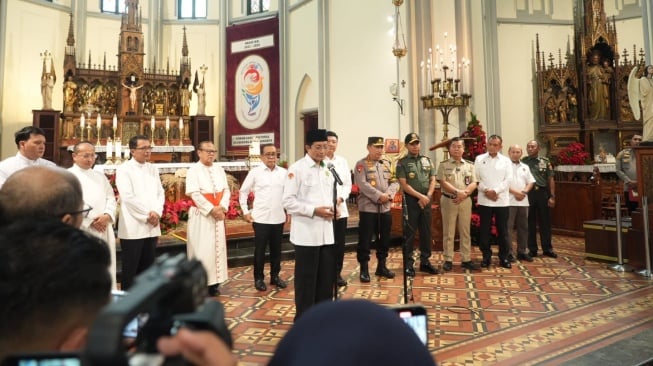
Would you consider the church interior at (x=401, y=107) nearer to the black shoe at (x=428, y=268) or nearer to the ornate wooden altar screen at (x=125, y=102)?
the ornate wooden altar screen at (x=125, y=102)

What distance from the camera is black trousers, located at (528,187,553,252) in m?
5.70

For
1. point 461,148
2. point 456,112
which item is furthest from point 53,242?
point 456,112

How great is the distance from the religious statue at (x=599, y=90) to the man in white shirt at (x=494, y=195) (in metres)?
5.15

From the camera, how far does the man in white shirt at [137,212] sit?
3.64 metres


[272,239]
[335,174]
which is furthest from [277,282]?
[335,174]

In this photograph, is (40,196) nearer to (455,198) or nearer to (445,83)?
(455,198)

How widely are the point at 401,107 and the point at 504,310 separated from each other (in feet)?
17.2

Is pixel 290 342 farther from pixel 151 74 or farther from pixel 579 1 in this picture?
pixel 151 74

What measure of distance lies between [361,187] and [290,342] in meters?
4.18

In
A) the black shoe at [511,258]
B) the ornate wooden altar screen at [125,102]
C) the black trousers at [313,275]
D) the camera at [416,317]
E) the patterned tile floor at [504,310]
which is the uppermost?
the ornate wooden altar screen at [125,102]

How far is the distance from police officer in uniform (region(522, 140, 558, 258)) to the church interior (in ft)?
0.89

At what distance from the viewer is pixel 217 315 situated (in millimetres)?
481

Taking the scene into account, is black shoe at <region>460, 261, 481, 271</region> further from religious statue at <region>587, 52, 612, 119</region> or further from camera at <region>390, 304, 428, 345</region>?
religious statue at <region>587, 52, 612, 119</region>

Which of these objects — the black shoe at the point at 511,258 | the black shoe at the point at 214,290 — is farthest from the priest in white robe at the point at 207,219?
the black shoe at the point at 511,258
